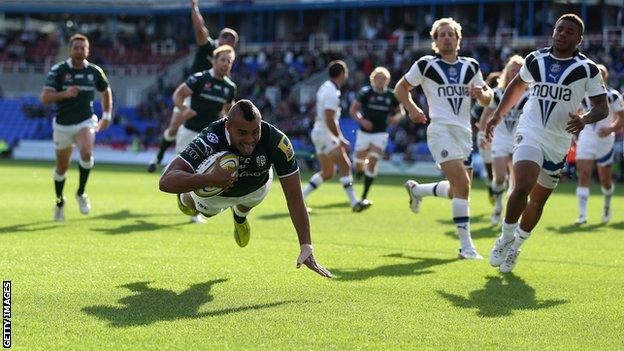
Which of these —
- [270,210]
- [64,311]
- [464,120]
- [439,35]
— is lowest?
[270,210]

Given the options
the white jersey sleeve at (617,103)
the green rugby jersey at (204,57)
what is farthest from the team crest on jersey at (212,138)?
the green rugby jersey at (204,57)

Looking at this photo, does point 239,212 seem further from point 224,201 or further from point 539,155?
point 539,155

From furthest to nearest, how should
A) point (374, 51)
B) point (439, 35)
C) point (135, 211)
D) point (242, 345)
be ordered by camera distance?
1. point (374, 51)
2. point (135, 211)
3. point (439, 35)
4. point (242, 345)

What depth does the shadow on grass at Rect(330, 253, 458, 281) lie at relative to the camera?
9.33 m

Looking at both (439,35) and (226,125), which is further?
(439,35)

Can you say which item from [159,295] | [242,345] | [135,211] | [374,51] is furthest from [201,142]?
→ [374,51]

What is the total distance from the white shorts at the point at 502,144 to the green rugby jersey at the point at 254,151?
7.72 metres

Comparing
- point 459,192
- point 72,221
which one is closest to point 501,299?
point 459,192

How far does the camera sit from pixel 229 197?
9.09 metres

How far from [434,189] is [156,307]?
570cm

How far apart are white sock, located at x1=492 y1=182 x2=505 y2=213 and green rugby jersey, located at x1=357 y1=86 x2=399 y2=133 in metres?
3.52

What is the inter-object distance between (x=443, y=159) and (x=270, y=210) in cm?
638

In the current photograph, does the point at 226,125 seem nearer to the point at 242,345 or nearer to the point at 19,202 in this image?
the point at 242,345

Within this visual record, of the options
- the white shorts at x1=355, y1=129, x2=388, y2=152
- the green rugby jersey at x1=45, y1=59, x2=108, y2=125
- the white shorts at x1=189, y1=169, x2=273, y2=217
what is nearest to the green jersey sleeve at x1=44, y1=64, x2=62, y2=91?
the green rugby jersey at x1=45, y1=59, x2=108, y2=125
